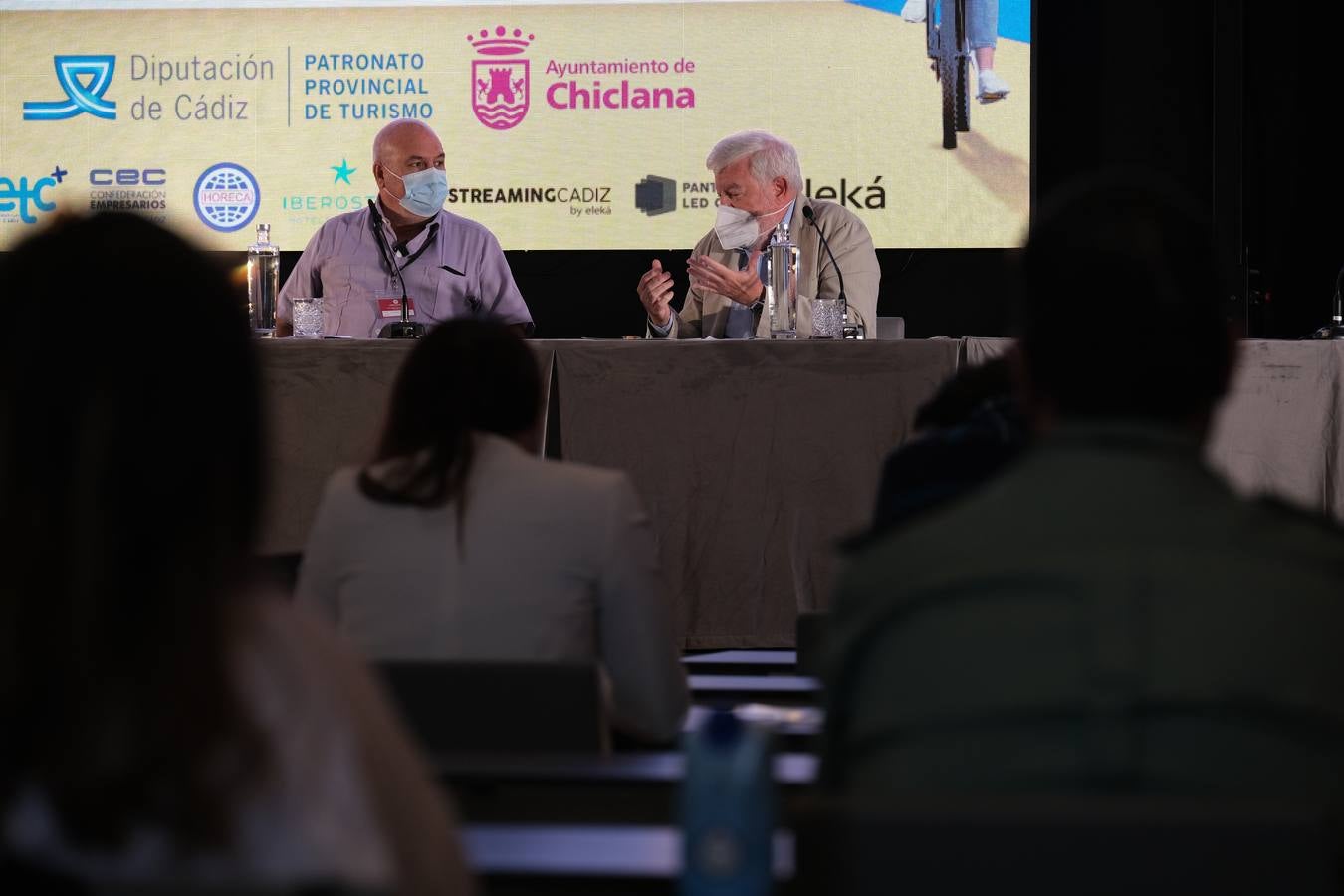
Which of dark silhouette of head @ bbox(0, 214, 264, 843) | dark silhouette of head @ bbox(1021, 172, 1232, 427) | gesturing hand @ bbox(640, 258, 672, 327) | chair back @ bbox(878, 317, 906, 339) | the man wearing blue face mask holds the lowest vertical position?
dark silhouette of head @ bbox(0, 214, 264, 843)

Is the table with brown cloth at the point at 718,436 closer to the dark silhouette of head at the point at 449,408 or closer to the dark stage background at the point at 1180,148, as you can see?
the dark silhouette of head at the point at 449,408

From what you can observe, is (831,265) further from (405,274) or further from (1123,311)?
(1123,311)

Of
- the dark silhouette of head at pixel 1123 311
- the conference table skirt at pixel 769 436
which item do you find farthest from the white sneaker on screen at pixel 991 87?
the dark silhouette of head at pixel 1123 311

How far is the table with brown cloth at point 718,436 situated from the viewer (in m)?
3.72

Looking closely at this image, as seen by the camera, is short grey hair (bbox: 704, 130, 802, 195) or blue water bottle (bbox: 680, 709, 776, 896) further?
short grey hair (bbox: 704, 130, 802, 195)

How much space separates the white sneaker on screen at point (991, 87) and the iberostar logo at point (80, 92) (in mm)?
3459

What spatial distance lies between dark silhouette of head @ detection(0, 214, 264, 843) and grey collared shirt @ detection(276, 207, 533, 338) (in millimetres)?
4330

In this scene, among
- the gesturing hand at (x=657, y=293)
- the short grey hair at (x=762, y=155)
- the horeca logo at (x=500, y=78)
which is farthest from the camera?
the horeca logo at (x=500, y=78)

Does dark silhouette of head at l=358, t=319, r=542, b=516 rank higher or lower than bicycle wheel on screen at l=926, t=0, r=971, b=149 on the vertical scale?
lower

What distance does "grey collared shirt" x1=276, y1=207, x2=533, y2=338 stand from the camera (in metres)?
5.11

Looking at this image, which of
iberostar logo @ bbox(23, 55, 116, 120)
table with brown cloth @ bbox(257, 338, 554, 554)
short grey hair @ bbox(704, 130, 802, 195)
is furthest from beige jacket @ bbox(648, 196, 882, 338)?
iberostar logo @ bbox(23, 55, 116, 120)

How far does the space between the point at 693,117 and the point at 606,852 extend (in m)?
5.42

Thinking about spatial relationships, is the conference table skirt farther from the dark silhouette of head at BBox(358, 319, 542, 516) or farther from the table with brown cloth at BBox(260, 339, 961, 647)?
the dark silhouette of head at BBox(358, 319, 542, 516)

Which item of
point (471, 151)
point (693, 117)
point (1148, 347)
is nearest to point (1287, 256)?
point (693, 117)
